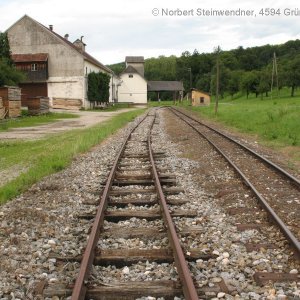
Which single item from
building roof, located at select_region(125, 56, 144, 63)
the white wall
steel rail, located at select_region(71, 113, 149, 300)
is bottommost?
steel rail, located at select_region(71, 113, 149, 300)

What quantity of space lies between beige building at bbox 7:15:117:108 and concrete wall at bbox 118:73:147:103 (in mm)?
35324

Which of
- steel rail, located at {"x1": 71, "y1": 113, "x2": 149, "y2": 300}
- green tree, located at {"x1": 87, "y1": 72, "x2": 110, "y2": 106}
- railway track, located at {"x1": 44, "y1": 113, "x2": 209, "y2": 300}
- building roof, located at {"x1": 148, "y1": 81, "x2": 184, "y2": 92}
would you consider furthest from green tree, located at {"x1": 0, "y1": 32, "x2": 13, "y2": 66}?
building roof, located at {"x1": 148, "y1": 81, "x2": 184, "y2": 92}

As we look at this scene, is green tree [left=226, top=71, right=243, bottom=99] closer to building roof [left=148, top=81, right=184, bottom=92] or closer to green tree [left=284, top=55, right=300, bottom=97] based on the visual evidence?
building roof [left=148, top=81, right=184, bottom=92]

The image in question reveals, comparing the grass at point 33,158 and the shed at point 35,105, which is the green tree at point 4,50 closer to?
the shed at point 35,105

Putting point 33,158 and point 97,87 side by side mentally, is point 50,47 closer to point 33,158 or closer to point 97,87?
point 97,87

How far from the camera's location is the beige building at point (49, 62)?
54.1m

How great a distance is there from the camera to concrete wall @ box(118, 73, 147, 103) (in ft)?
295

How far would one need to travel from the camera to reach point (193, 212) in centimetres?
672

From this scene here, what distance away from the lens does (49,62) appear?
54594mm

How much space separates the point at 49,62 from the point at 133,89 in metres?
37.1

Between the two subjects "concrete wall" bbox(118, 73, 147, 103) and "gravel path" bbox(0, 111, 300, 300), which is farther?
"concrete wall" bbox(118, 73, 147, 103)

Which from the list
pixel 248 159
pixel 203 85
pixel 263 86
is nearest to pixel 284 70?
pixel 263 86

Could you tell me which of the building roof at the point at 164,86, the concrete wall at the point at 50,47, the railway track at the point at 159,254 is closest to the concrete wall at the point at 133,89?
the building roof at the point at 164,86

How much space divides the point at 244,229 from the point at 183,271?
206cm
